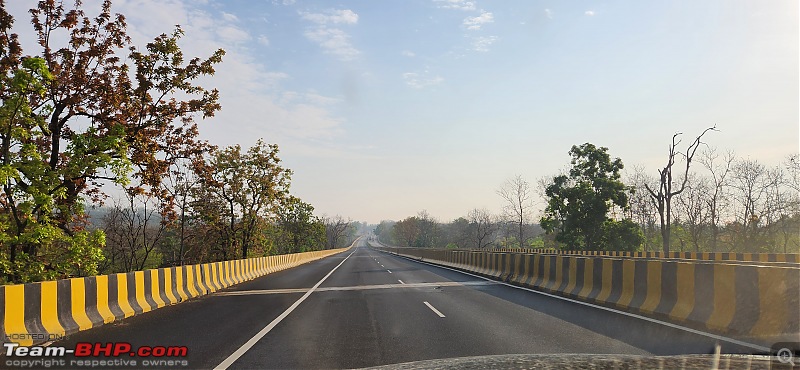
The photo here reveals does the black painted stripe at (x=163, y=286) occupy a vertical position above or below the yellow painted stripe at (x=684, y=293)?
below

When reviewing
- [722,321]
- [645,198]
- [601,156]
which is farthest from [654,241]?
[722,321]

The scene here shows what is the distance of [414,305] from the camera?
12.6 m

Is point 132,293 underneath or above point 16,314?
underneath

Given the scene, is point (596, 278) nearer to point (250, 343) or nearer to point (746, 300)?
point (746, 300)

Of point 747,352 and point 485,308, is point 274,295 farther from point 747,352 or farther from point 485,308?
point 747,352

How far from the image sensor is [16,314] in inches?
294

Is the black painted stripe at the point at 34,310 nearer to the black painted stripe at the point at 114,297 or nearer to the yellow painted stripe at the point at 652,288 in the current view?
the black painted stripe at the point at 114,297

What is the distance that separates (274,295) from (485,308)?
7.24 meters

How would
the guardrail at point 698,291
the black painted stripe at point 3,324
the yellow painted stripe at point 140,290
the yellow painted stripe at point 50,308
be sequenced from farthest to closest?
the yellow painted stripe at point 140,290 < the yellow painted stripe at point 50,308 < the guardrail at point 698,291 < the black painted stripe at point 3,324

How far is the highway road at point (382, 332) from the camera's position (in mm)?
6887

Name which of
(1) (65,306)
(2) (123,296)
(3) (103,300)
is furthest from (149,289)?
(1) (65,306)

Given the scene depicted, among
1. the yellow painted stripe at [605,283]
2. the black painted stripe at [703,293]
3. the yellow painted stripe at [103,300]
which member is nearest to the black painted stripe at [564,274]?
the yellow painted stripe at [605,283]

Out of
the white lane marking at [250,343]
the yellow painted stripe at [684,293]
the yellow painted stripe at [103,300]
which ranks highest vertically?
the yellow painted stripe at [684,293]

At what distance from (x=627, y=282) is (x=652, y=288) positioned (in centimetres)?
101
